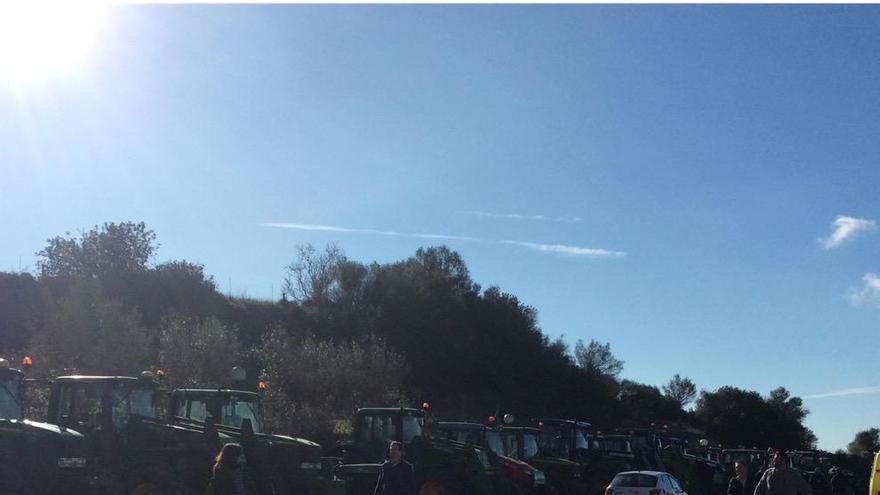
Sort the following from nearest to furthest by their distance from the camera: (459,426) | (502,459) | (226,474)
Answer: (226,474)
(502,459)
(459,426)

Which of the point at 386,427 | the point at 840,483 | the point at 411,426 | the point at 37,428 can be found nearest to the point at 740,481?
the point at 411,426

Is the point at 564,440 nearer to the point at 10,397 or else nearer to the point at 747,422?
the point at 10,397

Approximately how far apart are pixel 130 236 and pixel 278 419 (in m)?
33.8

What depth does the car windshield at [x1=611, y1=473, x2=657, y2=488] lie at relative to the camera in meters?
19.0

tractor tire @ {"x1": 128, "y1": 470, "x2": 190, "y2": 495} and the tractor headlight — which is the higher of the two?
the tractor headlight

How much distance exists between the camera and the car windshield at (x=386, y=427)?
19.4 meters

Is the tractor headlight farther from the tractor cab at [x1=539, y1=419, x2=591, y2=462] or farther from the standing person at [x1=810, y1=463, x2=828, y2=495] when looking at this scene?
the standing person at [x1=810, y1=463, x2=828, y2=495]

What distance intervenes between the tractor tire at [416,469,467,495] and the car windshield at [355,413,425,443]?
1132mm

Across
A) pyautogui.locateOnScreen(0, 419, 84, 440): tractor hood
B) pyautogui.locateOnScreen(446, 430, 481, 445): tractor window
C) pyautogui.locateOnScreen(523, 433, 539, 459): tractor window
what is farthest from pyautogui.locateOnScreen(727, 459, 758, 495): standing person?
pyautogui.locateOnScreen(0, 419, 84, 440): tractor hood

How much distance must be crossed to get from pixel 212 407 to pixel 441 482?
472 centimetres

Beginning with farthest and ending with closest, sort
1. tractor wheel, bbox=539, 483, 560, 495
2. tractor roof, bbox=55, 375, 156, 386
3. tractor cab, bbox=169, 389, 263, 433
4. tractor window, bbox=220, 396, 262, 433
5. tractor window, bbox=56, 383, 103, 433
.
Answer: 1. tractor wheel, bbox=539, 483, 560, 495
2. tractor window, bbox=220, 396, 262, 433
3. tractor cab, bbox=169, 389, 263, 433
4. tractor roof, bbox=55, 375, 156, 386
5. tractor window, bbox=56, 383, 103, 433

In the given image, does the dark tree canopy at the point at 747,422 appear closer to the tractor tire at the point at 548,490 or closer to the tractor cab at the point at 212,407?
the tractor tire at the point at 548,490

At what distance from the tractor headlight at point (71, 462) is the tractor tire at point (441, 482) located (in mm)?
6467

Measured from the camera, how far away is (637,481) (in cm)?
1914
